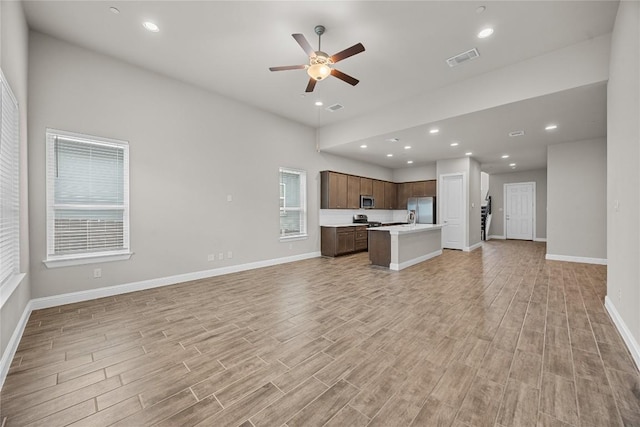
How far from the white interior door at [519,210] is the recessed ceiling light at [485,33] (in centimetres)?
985

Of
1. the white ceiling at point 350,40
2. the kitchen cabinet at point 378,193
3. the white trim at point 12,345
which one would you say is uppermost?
the white ceiling at point 350,40

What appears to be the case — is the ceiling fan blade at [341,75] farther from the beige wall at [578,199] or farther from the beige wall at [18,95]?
the beige wall at [578,199]

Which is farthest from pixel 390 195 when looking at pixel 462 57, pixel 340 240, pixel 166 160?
pixel 166 160

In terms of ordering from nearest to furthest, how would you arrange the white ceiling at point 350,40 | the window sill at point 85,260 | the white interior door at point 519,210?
the white ceiling at point 350,40 < the window sill at point 85,260 < the white interior door at point 519,210

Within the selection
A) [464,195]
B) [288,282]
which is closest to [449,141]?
[464,195]

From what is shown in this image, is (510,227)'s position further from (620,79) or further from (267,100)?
(267,100)

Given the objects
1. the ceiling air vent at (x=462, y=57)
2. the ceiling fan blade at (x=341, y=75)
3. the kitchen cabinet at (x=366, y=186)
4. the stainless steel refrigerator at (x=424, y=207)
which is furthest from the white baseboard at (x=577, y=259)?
the ceiling fan blade at (x=341, y=75)

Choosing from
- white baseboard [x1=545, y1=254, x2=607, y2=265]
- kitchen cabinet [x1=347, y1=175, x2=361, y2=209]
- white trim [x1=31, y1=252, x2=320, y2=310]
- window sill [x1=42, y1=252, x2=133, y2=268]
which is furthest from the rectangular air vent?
white baseboard [x1=545, y1=254, x2=607, y2=265]

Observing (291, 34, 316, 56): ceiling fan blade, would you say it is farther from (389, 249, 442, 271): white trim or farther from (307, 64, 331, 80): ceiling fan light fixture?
(389, 249, 442, 271): white trim

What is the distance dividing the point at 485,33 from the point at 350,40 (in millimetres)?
1671

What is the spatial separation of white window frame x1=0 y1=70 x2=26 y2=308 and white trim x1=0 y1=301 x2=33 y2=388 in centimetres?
43

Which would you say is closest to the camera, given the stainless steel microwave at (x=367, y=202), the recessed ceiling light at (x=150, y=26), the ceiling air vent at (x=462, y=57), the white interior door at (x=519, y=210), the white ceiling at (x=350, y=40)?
the white ceiling at (x=350, y=40)

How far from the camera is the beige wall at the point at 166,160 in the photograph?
11.2ft

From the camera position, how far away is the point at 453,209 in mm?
8344
